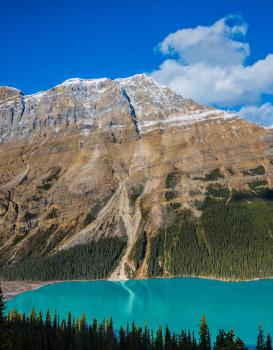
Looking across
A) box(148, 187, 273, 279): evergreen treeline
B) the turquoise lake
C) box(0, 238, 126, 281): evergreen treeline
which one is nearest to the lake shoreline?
box(148, 187, 273, 279): evergreen treeline

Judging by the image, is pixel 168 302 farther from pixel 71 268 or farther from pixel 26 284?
pixel 26 284

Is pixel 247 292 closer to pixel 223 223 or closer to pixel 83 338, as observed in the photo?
pixel 223 223

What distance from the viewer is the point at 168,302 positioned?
135000mm

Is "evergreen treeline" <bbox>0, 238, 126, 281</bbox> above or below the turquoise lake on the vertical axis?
above

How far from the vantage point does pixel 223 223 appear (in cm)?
19488

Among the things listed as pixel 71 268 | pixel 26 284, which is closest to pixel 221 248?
pixel 71 268

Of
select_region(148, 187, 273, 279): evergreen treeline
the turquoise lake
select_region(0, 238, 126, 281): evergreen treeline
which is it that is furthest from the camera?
select_region(0, 238, 126, 281): evergreen treeline

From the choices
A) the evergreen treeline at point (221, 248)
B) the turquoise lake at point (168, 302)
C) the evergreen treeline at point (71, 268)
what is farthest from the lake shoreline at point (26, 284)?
the turquoise lake at point (168, 302)

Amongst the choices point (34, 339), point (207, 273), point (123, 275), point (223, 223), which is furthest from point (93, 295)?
point (34, 339)

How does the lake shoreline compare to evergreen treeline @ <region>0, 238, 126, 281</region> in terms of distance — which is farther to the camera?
evergreen treeline @ <region>0, 238, 126, 281</region>

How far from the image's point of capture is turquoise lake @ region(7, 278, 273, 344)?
4314 inches

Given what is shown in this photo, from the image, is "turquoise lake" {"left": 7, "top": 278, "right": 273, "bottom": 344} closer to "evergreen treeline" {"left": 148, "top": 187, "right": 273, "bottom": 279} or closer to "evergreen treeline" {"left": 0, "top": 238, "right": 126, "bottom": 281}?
"evergreen treeline" {"left": 148, "top": 187, "right": 273, "bottom": 279}

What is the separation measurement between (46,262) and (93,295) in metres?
51.3

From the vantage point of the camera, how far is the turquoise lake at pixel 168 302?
110 m
